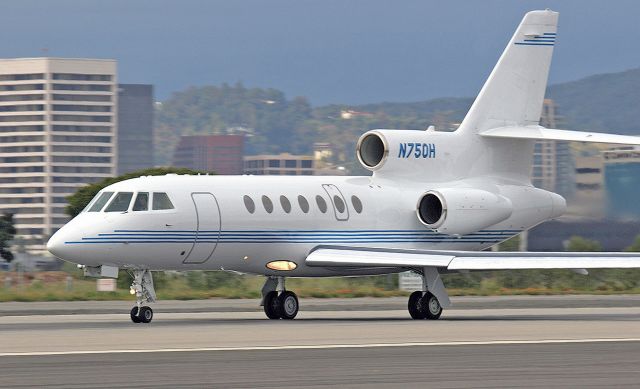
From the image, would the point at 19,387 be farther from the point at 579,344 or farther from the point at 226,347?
the point at 579,344

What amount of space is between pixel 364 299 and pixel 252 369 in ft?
74.2

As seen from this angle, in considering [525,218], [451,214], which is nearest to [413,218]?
[451,214]

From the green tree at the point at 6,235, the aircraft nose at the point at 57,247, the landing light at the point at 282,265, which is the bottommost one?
the green tree at the point at 6,235

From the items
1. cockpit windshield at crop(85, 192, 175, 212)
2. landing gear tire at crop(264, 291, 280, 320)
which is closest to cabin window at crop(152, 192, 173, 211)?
cockpit windshield at crop(85, 192, 175, 212)

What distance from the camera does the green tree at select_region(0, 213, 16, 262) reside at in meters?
81.5

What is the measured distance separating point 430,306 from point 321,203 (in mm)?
3654

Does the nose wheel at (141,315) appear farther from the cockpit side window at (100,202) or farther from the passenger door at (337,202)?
the passenger door at (337,202)

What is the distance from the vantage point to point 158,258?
2953 centimetres

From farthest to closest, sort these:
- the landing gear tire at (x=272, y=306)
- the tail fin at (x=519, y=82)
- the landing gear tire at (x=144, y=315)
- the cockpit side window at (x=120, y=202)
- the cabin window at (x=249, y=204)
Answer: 1. the tail fin at (x=519, y=82)
2. the landing gear tire at (x=272, y=306)
3. the cabin window at (x=249, y=204)
4. the cockpit side window at (x=120, y=202)
5. the landing gear tire at (x=144, y=315)

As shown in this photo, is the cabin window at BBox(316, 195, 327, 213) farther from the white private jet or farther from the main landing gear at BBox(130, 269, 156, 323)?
the main landing gear at BBox(130, 269, 156, 323)

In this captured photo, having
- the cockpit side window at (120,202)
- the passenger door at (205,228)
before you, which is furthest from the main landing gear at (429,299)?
the cockpit side window at (120,202)

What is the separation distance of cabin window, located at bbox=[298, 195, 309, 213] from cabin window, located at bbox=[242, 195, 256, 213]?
1472mm

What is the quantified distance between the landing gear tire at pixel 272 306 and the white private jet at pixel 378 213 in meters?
0.02

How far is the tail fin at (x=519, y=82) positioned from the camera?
3578 centimetres
